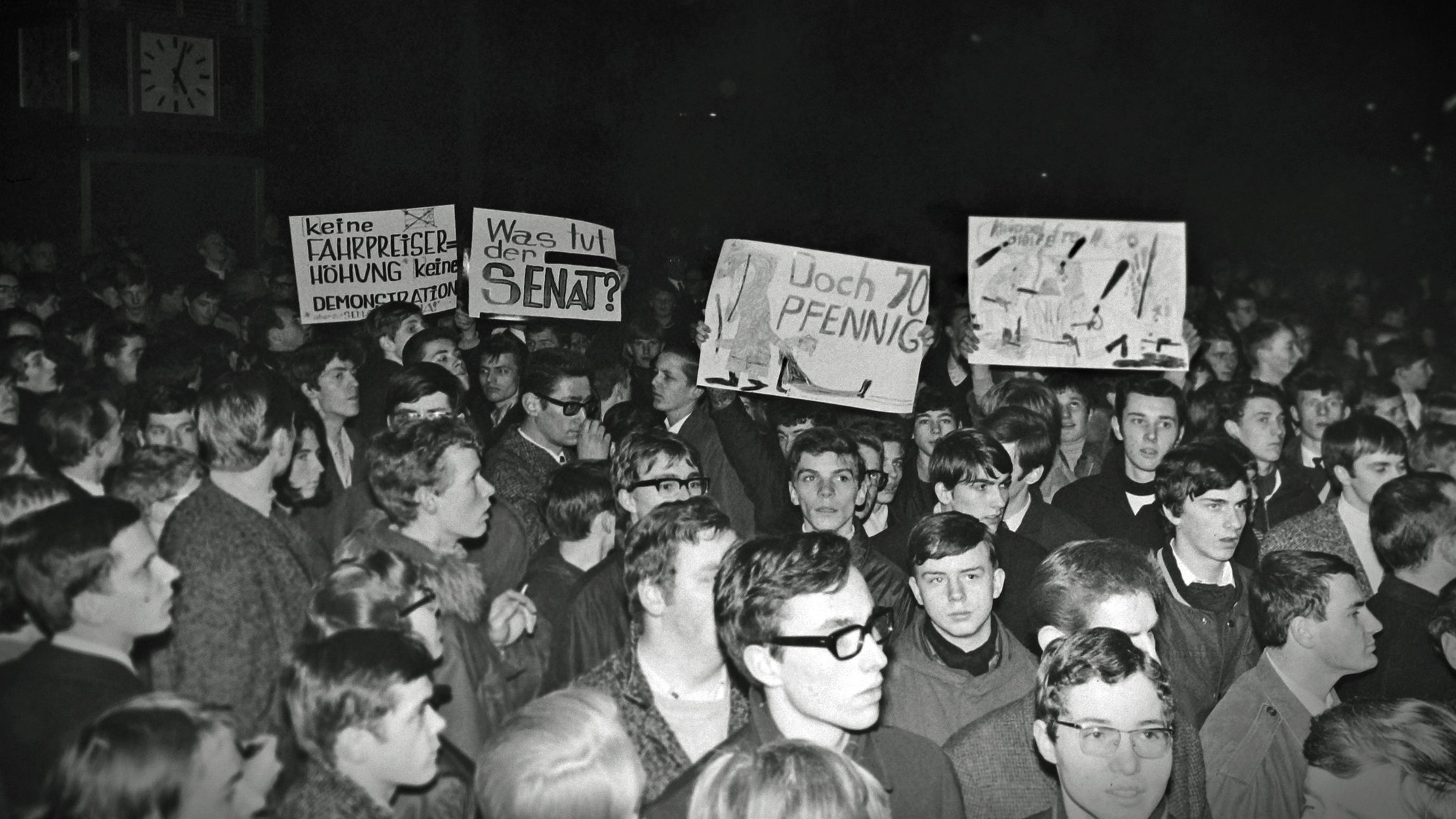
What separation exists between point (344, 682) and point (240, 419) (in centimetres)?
100

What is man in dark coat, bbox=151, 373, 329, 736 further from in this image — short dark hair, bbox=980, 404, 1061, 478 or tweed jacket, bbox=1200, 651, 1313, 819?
short dark hair, bbox=980, 404, 1061, 478

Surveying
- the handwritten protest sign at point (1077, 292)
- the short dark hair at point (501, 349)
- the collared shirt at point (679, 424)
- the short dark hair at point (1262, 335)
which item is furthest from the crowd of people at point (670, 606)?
the short dark hair at point (1262, 335)

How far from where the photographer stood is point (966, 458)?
14.1ft

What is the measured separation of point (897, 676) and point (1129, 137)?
10462 mm

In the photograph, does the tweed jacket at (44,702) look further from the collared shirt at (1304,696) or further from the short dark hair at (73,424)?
the collared shirt at (1304,696)

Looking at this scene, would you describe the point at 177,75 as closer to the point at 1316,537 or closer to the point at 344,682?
the point at 344,682

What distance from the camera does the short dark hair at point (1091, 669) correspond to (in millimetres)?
2857

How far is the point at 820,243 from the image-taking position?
12750 millimetres

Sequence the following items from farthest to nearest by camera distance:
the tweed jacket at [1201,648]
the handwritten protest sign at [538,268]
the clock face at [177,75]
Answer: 1. the clock face at [177,75]
2. the handwritten protest sign at [538,268]
3. the tweed jacket at [1201,648]

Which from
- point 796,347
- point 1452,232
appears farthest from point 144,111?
point 1452,232

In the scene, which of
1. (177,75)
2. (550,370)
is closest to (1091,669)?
(550,370)

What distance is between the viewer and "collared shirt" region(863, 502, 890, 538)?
4812 millimetres

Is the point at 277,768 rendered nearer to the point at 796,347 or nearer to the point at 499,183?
the point at 796,347

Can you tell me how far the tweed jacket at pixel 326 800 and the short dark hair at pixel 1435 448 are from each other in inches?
168
